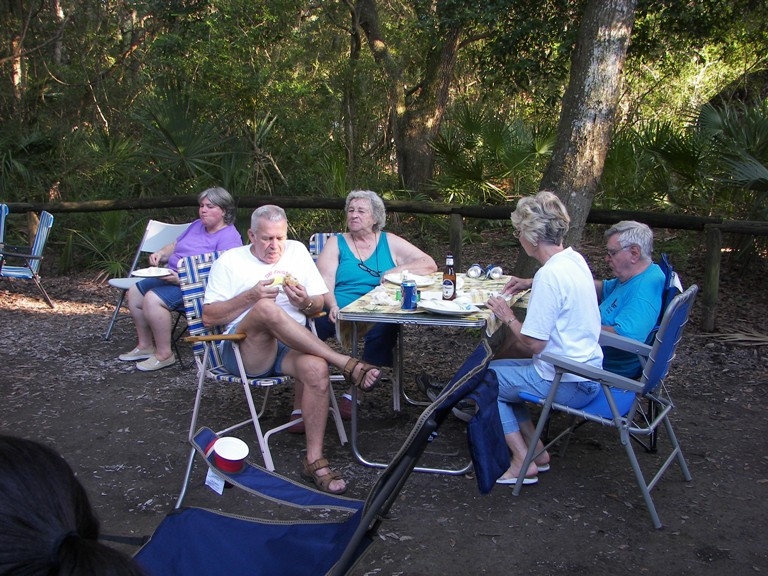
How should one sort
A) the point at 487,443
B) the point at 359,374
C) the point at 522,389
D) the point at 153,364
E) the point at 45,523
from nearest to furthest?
the point at 45,523, the point at 487,443, the point at 522,389, the point at 359,374, the point at 153,364

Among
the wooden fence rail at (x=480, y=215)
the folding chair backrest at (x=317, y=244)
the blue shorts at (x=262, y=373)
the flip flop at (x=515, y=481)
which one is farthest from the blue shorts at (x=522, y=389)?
the wooden fence rail at (x=480, y=215)

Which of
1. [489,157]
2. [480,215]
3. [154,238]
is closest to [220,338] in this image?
[154,238]

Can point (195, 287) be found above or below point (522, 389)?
above

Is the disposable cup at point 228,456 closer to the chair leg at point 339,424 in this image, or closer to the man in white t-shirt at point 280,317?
Answer: the man in white t-shirt at point 280,317

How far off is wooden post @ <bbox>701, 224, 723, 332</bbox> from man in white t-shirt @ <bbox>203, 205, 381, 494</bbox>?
321 cm

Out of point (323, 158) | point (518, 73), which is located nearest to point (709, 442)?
point (518, 73)

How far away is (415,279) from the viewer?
446 centimetres

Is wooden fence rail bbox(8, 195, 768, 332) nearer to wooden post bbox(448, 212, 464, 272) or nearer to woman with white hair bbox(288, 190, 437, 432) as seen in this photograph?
wooden post bbox(448, 212, 464, 272)

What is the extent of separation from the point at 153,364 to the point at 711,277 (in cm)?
416

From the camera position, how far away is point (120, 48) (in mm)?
15742

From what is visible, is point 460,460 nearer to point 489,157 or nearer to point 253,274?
point 253,274

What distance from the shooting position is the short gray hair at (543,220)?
138 inches

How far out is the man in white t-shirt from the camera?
3.68 meters

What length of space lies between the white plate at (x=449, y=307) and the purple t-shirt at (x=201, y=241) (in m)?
2.30
